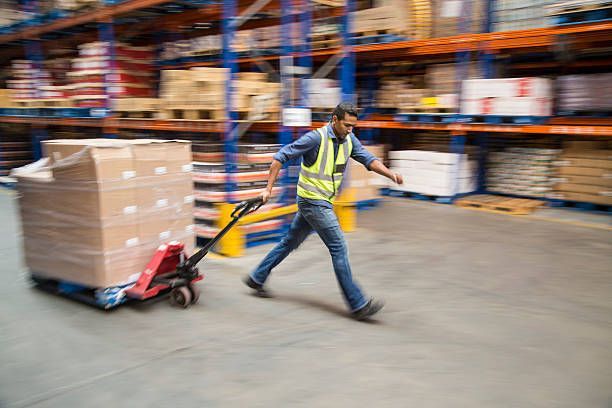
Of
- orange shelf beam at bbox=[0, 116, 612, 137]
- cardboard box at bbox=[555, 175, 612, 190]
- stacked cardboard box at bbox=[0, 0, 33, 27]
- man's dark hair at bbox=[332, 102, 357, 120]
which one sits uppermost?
stacked cardboard box at bbox=[0, 0, 33, 27]

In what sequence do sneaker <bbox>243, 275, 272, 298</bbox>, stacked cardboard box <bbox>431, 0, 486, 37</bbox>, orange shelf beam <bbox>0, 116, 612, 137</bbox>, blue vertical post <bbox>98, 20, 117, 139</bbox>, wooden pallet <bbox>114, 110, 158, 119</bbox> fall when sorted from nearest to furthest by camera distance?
sneaker <bbox>243, 275, 272, 298</bbox> → orange shelf beam <bbox>0, 116, 612, 137</bbox> → wooden pallet <bbox>114, 110, 158, 119</bbox> → blue vertical post <bbox>98, 20, 117, 139</bbox> → stacked cardboard box <bbox>431, 0, 486, 37</bbox>

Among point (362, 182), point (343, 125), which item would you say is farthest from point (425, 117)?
point (343, 125)

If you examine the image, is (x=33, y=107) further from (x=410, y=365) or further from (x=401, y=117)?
(x=410, y=365)

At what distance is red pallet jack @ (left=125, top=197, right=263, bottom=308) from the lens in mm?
4055

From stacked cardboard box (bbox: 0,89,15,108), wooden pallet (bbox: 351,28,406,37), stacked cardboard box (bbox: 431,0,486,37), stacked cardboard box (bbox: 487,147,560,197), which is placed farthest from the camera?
stacked cardboard box (bbox: 0,89,15,108)

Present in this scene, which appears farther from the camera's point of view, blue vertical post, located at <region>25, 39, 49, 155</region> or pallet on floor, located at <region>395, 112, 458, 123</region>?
blue vertical post, located at <region>25, 39, 49, 155</region>

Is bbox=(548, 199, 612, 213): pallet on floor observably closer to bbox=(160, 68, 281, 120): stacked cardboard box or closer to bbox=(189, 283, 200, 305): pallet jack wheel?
bbox=(160, 68, 281, 120): stacked cardboard box

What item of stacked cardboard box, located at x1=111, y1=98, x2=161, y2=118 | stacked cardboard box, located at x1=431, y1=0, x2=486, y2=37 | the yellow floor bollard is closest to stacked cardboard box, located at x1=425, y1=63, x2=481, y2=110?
stacked cardboard box, located at x1=431, y1=0, x2=486, y2=37

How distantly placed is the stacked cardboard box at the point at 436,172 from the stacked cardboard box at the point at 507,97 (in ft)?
3.13

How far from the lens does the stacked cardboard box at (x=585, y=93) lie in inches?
307

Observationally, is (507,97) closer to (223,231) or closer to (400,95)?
(400,95)

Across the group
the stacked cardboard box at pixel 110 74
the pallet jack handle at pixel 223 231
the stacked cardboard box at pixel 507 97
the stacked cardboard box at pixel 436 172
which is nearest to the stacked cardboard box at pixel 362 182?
the stacked cardboard box at pixel 436 172

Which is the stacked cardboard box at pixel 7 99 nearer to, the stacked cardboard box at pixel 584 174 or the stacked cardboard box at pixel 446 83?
the stacked cardboard box at pixel 446 83

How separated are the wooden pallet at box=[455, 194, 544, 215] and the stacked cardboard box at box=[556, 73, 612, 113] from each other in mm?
1697
